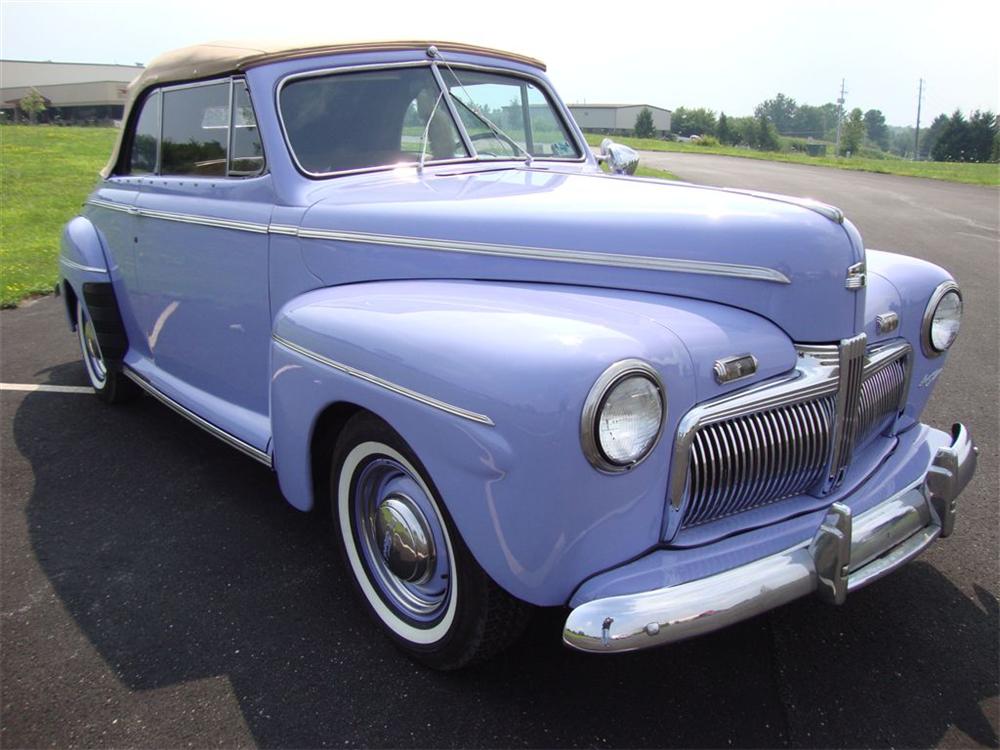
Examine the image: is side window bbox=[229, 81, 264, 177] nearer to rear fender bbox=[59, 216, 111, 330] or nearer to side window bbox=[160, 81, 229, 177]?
side window bbox=[160, 81, 229, 177]

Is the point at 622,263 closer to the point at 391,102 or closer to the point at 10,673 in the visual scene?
the point at 391,102

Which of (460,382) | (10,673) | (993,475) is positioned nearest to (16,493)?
(10,673)

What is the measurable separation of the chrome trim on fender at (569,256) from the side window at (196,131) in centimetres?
87

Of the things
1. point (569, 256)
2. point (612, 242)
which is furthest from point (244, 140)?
point (612, 242)

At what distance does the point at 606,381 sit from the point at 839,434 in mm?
826

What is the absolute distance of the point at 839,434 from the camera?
7.09 ft

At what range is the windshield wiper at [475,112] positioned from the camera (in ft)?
10.5

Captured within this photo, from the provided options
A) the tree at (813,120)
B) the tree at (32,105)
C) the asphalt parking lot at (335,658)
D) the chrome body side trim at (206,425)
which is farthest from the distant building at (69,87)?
the tree at (813,120)

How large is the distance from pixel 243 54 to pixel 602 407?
86.5 inches

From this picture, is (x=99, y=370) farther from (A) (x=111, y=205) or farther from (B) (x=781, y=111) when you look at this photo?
(B) (x=781, y=111)

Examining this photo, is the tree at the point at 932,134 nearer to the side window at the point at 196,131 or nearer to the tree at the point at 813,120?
the tree at the point at 813,120

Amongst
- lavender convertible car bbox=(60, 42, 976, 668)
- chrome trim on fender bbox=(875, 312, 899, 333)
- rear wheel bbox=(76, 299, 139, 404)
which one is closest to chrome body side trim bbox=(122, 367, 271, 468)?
lavender convertible car bbox=(60, 42, 976, 668)

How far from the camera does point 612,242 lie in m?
2.25

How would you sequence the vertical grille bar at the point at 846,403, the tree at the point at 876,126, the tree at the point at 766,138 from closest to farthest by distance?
the vertical grille bar at the point at 846,403 < the tree at the point at 766,138 < the tree at the point at 876,126
